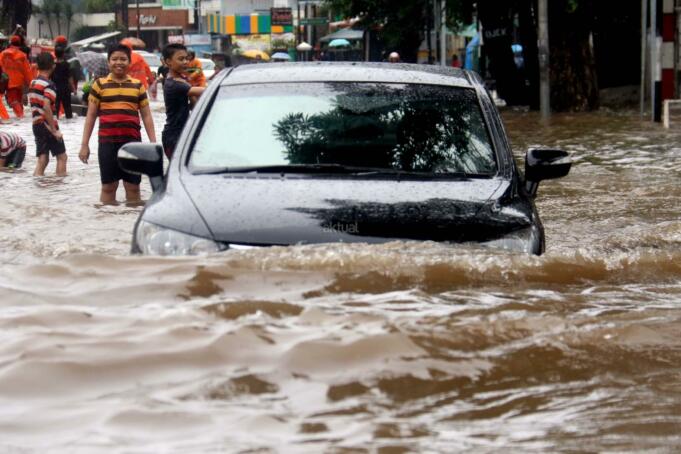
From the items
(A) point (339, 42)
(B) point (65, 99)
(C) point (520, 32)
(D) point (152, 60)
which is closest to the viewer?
(B) point (65, 99)

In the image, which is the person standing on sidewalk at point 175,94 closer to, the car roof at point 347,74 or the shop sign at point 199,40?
the car roof at point 347,74

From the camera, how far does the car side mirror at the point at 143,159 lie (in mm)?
6754

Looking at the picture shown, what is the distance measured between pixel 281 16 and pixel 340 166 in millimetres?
97063

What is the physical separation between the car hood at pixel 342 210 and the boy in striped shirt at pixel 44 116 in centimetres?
822

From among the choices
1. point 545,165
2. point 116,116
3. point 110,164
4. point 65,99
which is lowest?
point 110,164

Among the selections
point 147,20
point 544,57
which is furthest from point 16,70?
point 147,20

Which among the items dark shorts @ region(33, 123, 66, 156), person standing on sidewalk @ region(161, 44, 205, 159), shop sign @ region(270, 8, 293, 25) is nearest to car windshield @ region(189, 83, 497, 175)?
person standing on sidewalk @ region(161, 44, 205, 159)

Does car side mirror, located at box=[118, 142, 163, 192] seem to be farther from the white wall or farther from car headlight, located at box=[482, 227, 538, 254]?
the white wall

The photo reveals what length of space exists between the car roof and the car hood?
1.03 metres

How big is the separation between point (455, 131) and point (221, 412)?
322cm

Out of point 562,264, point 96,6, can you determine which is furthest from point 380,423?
point 96,6

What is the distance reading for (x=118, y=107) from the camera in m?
11.4

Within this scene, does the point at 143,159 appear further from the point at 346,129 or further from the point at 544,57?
the point at 544,57

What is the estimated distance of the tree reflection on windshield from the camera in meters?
6.70
